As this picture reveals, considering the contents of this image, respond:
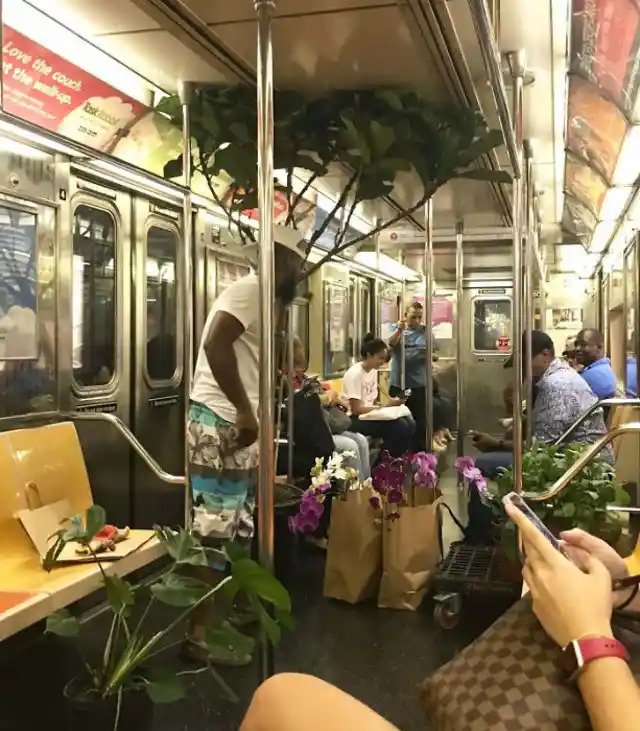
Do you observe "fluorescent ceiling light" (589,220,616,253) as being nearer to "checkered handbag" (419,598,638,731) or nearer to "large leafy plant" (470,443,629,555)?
"large leafy plant" (470,443,629,555)

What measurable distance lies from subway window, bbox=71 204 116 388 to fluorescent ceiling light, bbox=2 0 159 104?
563 millimetres

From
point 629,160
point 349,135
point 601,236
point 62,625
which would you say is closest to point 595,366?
point 629,160

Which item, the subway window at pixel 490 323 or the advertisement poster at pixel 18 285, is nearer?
the advertisement poster at pixel 18 285

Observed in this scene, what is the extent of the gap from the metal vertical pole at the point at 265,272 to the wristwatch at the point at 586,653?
34.8 inches

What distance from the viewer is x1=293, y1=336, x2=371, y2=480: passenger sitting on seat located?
5.04 m

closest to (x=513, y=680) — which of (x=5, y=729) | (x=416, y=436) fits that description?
(x=5, y=729)

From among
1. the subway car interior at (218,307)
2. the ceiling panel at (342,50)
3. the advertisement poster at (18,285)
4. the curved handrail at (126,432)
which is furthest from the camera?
the advertisement poster at (18,285)

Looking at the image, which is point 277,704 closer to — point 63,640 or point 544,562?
point 544,562

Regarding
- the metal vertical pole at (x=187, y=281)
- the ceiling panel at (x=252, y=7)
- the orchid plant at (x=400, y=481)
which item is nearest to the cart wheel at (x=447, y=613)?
the orchid plant at (x=400, y=481)

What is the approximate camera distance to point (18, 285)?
3.13 meters

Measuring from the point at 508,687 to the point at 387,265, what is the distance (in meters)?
6.74

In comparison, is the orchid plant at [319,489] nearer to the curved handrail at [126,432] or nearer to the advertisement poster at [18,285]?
the curved handrail at [126,432]

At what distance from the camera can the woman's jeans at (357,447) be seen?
5473 mm

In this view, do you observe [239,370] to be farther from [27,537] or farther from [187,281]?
[27,537]
